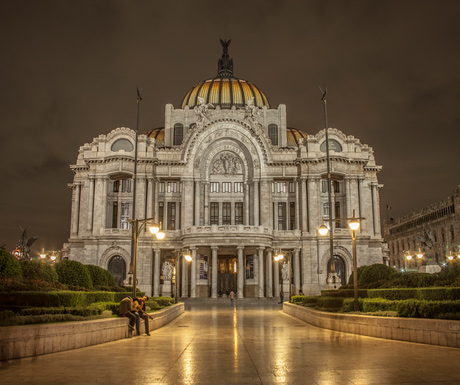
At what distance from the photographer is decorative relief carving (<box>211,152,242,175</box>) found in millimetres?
72062

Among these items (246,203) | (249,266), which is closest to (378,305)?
(249,266)

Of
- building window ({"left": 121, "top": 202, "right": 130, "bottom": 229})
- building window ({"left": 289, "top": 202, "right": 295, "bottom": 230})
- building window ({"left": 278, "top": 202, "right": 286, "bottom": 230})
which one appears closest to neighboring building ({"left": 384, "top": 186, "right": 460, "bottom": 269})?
building window ({"left": 289, "top": 202, "right": 295, "bottom": 230})

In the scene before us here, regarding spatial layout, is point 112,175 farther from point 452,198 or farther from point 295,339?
point 452,198

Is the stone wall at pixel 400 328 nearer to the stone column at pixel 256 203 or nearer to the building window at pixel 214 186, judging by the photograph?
the stone column at pixel 256 203

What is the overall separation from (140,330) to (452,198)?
79161 millimetres

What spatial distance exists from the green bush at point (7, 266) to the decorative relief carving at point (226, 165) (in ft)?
163

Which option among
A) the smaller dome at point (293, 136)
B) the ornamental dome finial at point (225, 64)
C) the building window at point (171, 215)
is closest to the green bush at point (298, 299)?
the building window at point (171, 215)

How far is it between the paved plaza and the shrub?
43.8ft

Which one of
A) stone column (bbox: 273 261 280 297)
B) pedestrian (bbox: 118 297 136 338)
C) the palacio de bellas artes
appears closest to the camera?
pedestrian (bbox: 118 297 136 338)

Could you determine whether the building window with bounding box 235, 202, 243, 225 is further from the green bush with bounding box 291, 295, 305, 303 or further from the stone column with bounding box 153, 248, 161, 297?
the green bush with bounding box 291, 295, 305, 303

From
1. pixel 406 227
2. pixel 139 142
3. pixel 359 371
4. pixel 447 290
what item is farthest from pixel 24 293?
pixel 406 227

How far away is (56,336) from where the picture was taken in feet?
53.4

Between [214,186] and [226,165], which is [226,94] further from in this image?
[214,186]

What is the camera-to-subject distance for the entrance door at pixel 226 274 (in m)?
67.1
